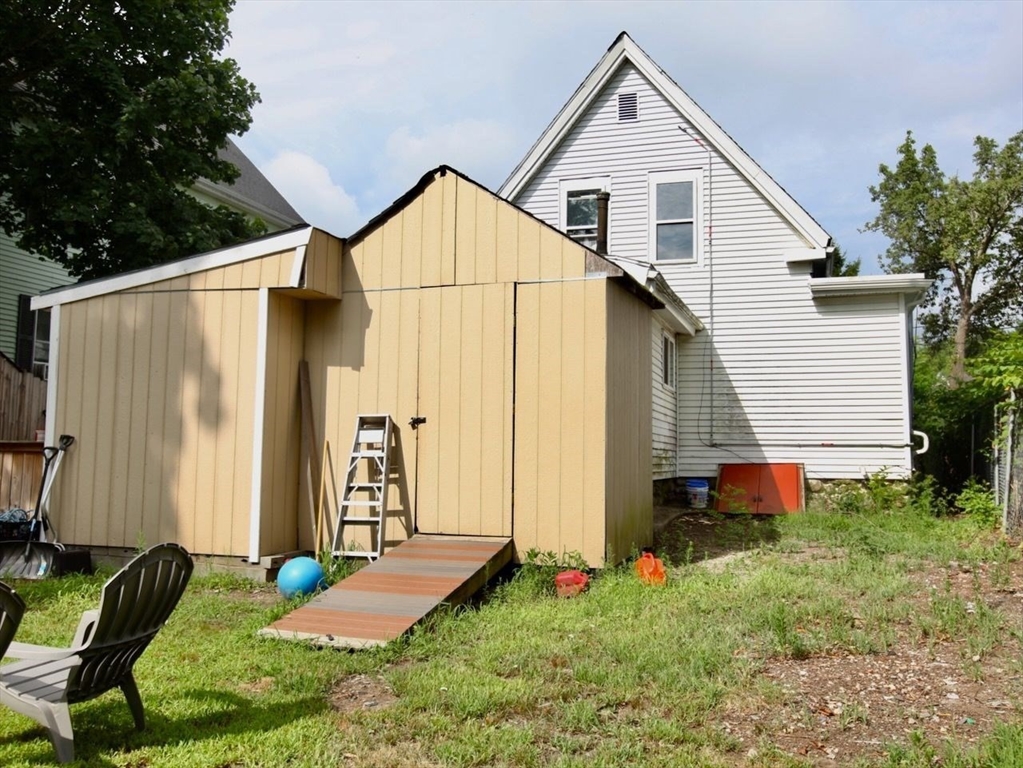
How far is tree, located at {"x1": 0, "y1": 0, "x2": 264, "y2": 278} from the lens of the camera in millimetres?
13797

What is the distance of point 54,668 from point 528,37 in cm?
842

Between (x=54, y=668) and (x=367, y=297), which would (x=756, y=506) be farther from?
(x=54, y=668)

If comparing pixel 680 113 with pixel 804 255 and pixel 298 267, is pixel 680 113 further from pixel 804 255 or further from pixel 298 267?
pixel 298 267

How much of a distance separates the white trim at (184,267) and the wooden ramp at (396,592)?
3.16 metres

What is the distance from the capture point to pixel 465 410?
8055mm

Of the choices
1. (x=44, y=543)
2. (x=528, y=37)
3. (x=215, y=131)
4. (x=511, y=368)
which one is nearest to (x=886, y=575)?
(x=511, y=368)

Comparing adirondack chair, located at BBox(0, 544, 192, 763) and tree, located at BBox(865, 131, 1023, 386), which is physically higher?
tree, located at BBox(865, 131, 1023, 386)

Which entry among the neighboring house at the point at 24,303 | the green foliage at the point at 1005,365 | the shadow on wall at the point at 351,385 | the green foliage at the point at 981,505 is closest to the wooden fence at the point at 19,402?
the neighboring house at the point at 24,303

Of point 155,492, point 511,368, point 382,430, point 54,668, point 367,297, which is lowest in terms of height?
point 54,668

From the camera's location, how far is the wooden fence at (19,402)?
13562 mm

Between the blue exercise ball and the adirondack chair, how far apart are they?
2679 mm

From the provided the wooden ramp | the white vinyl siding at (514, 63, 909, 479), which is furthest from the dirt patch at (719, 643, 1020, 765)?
the white vinyl siding at (514, 63, 909, 479)

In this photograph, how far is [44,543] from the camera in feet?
26.7

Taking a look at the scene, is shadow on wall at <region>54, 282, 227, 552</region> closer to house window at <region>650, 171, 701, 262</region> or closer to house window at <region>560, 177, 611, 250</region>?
house window at <region>560, 177, 611, 250</region>
